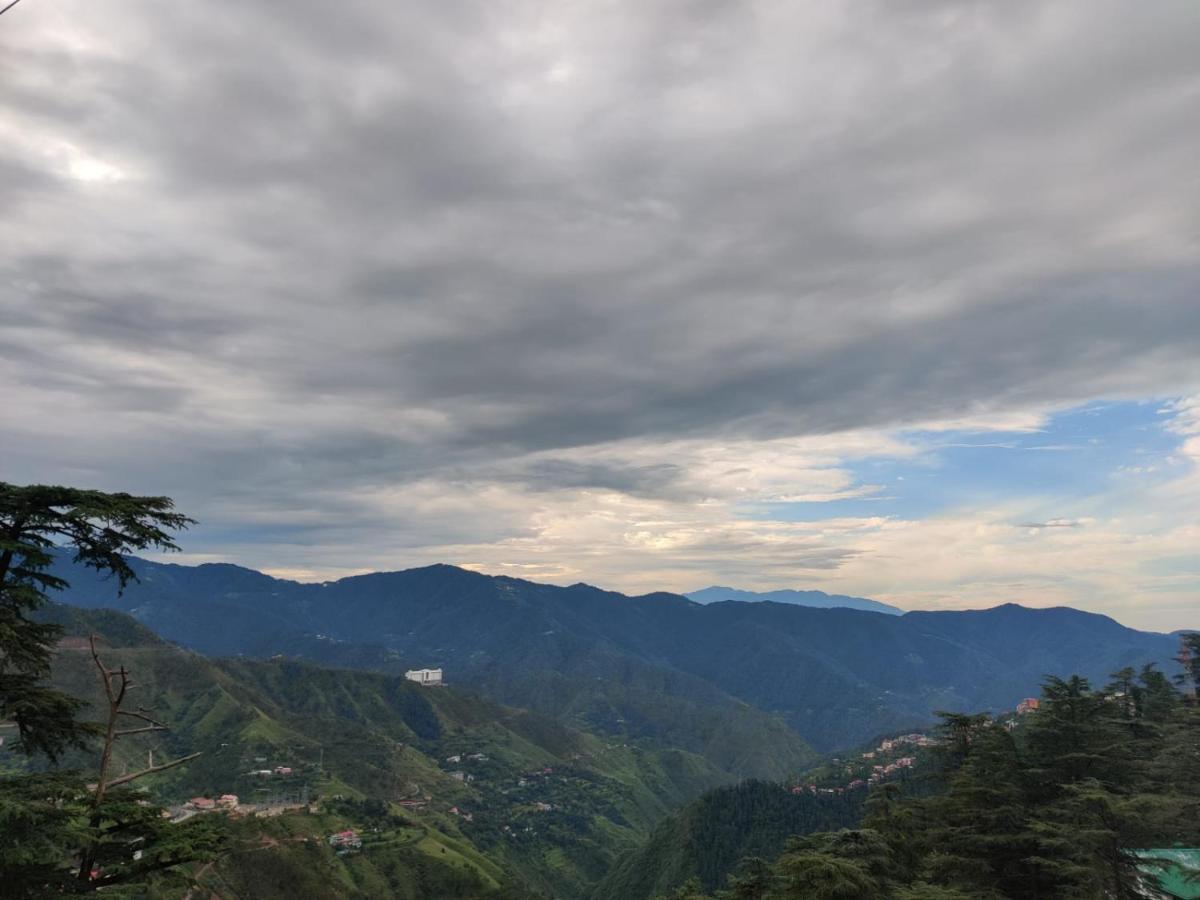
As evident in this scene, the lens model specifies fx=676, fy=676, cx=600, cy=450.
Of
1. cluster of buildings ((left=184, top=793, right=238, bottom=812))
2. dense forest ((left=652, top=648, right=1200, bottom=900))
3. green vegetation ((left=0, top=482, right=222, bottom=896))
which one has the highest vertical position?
green vegetation ((left=0, top=482, right=222, bottom=896))

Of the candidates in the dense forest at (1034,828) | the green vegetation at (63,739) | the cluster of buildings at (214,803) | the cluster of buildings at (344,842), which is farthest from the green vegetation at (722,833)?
the green vegetation at (63,739)

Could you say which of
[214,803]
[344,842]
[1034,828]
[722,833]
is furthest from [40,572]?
[214,803]

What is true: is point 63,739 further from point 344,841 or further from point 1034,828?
point 344,841

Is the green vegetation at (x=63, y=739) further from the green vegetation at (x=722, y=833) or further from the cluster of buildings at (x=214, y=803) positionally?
the cluster of buildings at (x=214, y=803)

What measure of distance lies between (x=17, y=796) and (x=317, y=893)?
123769 mm

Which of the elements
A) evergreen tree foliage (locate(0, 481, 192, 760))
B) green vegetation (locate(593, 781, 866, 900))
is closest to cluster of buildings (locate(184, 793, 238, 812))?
green vegetation (locate(593, 781, 866, 900))

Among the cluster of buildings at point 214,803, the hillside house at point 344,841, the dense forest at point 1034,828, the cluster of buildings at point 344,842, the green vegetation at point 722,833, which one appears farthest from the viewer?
the green vegetation at point 722,833

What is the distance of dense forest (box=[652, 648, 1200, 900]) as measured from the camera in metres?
23.2

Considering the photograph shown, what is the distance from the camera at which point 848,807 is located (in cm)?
15375

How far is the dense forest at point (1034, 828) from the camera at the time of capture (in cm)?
2316

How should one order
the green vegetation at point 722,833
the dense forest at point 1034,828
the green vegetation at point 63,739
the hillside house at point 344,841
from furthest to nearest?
the green vegetation at point 722,833 < the hillside house at point 344,841 < the dense forest at point 1034,828 < the green vegetation at point 63,739

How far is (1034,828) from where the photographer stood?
82.8 ft

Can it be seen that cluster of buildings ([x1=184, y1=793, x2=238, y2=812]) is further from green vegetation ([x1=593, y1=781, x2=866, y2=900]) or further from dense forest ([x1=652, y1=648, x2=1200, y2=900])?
dense forest ([x1=652, y1=648, x2=1200, y2=900])

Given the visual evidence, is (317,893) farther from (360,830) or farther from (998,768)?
(998,768)
